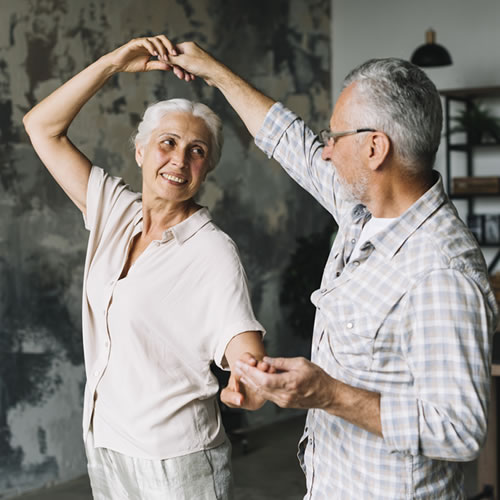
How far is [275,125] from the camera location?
90.3 inches

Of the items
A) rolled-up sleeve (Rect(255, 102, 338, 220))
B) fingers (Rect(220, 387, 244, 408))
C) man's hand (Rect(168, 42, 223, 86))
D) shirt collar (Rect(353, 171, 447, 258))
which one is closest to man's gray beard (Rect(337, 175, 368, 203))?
shirt collar (Rect(353, 171, 447, 258))

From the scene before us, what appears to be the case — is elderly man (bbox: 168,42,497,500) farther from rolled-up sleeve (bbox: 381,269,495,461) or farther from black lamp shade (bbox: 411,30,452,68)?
black lamp shade (bbox: 411,30,452,68)

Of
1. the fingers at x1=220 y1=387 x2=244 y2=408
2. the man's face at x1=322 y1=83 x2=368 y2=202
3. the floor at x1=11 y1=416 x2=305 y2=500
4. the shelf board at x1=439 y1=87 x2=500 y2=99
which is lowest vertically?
the floor at x1=11 y1=416 x2=305 y2=500

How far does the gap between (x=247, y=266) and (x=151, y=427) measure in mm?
4357

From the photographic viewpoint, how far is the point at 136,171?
17.8ft

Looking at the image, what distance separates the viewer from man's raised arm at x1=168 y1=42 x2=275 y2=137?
2.33m

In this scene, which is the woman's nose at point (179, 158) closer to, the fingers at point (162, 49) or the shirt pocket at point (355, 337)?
the fingers at point (162, 49)

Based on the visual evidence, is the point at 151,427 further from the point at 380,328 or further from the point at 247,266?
the point at 247,266

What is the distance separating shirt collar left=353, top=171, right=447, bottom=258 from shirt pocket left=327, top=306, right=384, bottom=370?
0.47 ft

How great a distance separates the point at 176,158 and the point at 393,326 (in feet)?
3.01

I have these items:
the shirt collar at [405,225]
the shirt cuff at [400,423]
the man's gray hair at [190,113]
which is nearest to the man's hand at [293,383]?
the shirt cuff at [400,423]

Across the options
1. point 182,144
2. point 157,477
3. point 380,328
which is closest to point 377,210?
point 380,328

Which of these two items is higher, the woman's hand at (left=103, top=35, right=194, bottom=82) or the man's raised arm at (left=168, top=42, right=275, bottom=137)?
the woman's hand at (left=103, top=35, right=194, bottom=82)

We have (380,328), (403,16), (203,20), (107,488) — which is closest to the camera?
(380,328)
